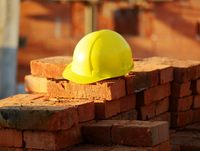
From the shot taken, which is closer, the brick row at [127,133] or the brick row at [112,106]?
the brick row at [127,133]

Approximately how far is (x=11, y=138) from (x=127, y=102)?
58.0 inches

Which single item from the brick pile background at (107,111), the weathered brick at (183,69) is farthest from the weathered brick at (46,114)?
the weathered brick at (183,69)

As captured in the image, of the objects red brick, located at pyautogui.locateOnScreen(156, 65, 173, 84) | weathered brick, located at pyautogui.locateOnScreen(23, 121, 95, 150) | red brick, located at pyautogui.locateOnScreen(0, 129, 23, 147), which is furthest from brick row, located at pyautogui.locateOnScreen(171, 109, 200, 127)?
red brick, located at pyautogui.locateOnScreen(0, 129, 23, 147)

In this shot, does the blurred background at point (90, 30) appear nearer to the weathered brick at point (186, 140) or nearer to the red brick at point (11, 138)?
the weathered brick at point (186, 140)

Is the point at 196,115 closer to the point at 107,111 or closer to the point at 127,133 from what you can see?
the point at 107,111

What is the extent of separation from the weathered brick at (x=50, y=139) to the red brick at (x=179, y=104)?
6.56 ft

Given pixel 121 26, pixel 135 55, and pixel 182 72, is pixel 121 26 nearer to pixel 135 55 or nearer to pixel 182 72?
pixel 135 55

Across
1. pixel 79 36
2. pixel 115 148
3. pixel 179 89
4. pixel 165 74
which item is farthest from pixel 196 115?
pixel 79 36

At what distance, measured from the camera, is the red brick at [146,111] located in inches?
187

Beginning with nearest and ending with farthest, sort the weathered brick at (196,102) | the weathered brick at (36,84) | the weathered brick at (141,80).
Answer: the weathered brick at (141,80) → the weathered brick at (36,84) → the weathered brick at (196,102)

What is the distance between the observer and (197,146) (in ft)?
14.0

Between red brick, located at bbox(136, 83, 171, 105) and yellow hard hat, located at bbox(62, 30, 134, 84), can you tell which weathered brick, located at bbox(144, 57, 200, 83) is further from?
yellow hard hat, located at bbox(62, 30, 134, 84)

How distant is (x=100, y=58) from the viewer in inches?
169

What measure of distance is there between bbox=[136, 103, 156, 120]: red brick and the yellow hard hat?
581mm
